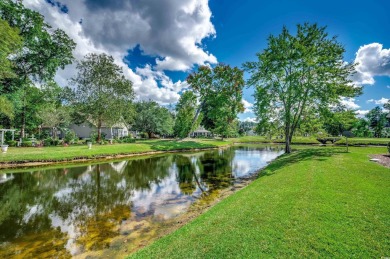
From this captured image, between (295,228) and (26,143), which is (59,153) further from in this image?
(295,228)

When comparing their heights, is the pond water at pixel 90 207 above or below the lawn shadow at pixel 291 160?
below

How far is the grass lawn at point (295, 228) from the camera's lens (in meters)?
4.39

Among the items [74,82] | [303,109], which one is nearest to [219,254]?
[303,109]

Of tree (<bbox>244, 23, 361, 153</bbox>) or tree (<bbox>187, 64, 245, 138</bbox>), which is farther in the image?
tree (<bbox>187, 64, 245, 138</bbox>)

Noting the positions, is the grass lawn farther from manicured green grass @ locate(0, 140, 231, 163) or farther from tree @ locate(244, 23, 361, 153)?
manicured green grass @ locate(0, 140, 231, 163)

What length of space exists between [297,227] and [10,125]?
60.6m

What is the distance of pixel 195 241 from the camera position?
5312mm

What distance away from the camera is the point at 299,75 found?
846 inches

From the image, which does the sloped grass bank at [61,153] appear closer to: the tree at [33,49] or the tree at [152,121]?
the tree at [33,49]

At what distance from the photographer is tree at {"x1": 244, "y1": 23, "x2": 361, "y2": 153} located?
2053 centimetres

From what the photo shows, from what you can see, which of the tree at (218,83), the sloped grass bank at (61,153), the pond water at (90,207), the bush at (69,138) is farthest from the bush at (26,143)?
the tree at (218,83)

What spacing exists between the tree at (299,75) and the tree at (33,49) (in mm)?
28786

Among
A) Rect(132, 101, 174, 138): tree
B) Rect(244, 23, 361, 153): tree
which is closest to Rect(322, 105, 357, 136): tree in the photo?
Rect(244, 23, 361, 153): tree

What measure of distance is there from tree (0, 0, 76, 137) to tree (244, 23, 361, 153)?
28786 millimetres
